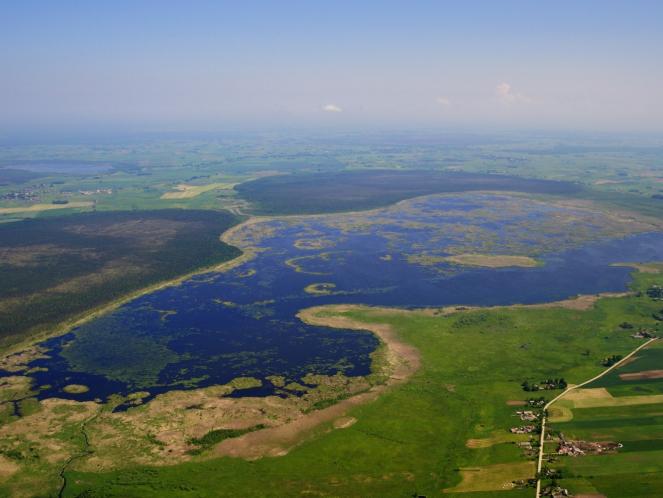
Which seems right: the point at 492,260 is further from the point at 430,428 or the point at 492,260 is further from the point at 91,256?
the point at 91,256

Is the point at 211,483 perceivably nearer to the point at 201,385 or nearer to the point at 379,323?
the point at 201,385

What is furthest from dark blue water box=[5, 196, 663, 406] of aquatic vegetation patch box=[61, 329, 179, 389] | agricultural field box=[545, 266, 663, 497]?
agricultural field box=[545, 266, 663, 497]

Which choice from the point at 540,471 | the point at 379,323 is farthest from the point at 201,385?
the point at 540,471

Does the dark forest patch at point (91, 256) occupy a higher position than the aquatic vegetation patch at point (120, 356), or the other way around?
the dark forest patch at point (91, 256)

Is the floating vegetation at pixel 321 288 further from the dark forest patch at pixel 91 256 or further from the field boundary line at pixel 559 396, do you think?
the field boundary line at pixel 559 396

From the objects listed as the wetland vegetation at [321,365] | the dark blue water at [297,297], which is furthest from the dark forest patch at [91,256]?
the dark blue water at [297,297]

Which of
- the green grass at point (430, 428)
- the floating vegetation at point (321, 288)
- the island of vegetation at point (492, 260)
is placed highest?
the island of vegetation at point (492, 260)

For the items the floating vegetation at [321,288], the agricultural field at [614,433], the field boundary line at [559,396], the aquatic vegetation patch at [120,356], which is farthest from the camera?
the floating vegetation at [321,288]

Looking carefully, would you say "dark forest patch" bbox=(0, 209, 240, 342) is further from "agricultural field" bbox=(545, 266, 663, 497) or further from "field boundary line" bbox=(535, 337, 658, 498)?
"agricultural field" bbox=(545, 266, 663, 497)
